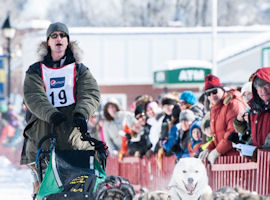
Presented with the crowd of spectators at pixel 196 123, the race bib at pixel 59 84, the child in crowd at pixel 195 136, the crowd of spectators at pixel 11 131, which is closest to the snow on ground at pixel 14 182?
the crowd of spectators at pixel 11 131

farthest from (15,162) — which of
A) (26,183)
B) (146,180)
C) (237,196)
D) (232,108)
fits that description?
(237,196)

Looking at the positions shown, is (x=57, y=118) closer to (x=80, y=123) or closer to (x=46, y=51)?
(x=80, y=123)

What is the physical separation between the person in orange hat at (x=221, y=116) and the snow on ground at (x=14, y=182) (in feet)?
9.24

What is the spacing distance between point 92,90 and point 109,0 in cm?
4561

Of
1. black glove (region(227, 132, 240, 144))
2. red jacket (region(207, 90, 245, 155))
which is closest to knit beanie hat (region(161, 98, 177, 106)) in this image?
red jacket (region(207, 90, 245, 155))

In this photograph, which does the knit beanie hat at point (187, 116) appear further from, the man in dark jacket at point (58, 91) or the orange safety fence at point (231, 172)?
the man in dark jacket at point (58, 91)

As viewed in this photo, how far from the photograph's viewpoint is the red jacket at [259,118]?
676 cm

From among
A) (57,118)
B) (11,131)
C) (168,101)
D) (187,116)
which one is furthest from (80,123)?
(11,131)

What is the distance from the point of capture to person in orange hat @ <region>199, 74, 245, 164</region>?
8.09 m

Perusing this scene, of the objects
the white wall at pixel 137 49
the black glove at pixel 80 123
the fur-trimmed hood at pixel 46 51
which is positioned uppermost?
the white wall at pixel 137 49

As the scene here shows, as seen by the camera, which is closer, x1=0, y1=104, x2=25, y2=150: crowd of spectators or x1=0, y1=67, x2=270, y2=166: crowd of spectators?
x1=0, y1=67, x2=270, y2=166: crowd of spectators

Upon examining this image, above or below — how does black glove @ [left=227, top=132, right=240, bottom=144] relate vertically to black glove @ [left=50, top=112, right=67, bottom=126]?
below

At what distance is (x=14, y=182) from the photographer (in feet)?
48.1

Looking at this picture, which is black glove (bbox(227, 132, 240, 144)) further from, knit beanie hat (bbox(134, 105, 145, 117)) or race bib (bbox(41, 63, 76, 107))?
knit beanie hat (bbox(134, 105, 145, 117))
